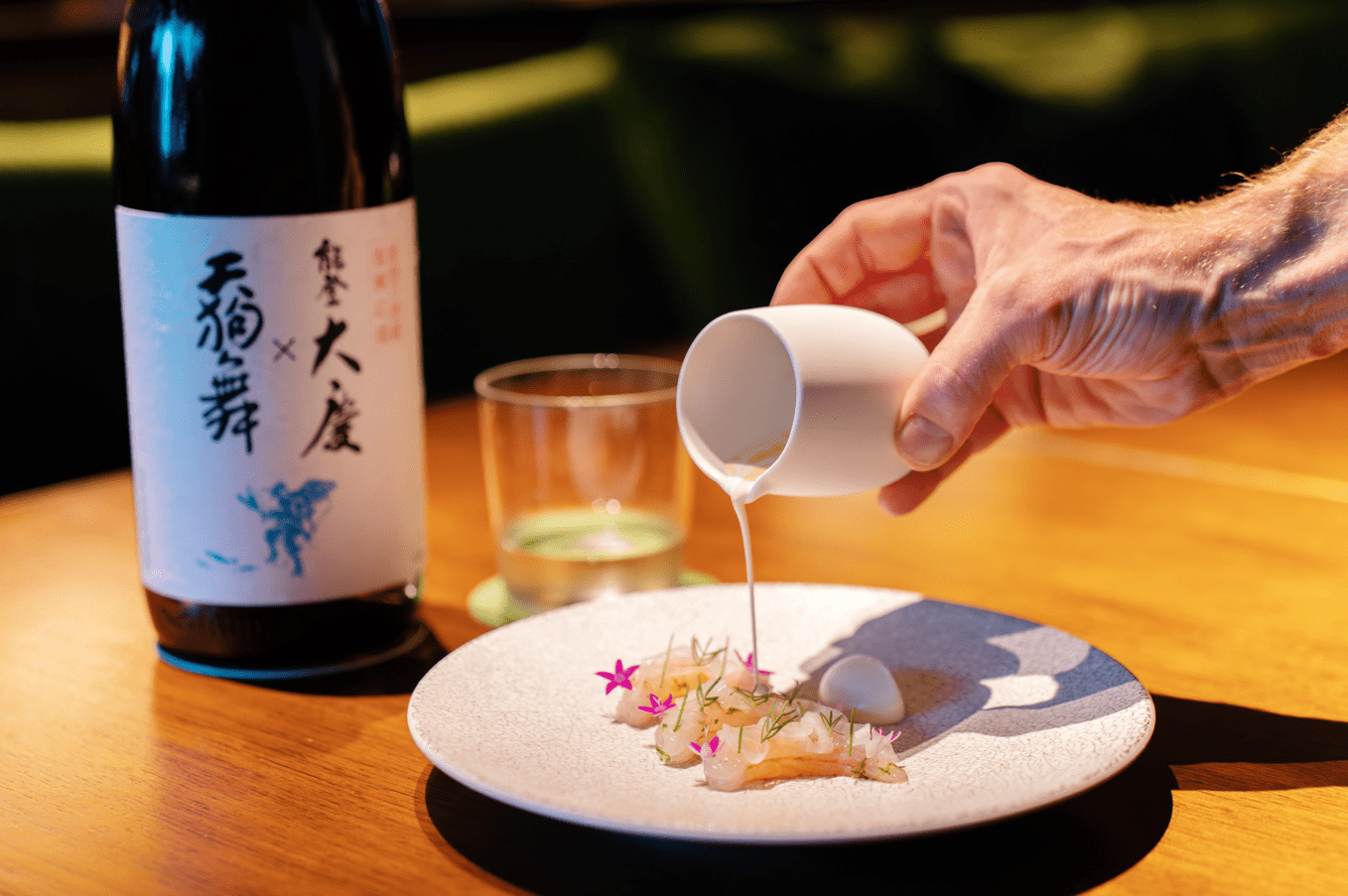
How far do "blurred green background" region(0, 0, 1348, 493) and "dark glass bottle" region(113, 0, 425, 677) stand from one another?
1.23 metres

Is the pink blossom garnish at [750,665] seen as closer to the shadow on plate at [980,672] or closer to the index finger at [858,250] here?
the shadow on plate at [980,672]

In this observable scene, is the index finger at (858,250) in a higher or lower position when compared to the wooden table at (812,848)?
higher

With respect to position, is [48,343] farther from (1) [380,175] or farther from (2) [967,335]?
(2) [967,335]

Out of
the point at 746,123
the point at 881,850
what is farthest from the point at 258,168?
the point at 746,123

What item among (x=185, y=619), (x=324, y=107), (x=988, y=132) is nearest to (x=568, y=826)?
(x=185, y=619)

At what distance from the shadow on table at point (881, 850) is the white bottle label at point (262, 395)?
18 cm

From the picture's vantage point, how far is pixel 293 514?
2.50 ft

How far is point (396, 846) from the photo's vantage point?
590 millimetres

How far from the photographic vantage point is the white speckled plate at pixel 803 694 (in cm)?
54

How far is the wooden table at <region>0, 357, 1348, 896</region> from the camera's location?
0.57 metres

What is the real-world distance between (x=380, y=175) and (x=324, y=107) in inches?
2.0

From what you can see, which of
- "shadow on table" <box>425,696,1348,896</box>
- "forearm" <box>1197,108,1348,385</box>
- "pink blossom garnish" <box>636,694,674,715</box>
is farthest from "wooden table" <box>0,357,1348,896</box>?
Answer: "forearm" <box>1197,108,1348,385</box>

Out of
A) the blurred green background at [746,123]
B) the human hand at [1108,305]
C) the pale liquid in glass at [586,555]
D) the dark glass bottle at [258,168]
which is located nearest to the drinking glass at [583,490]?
the pale liquid in glass at [586,555]

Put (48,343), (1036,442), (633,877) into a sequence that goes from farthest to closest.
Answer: (48,343)
(1036,442)
(633,877)
